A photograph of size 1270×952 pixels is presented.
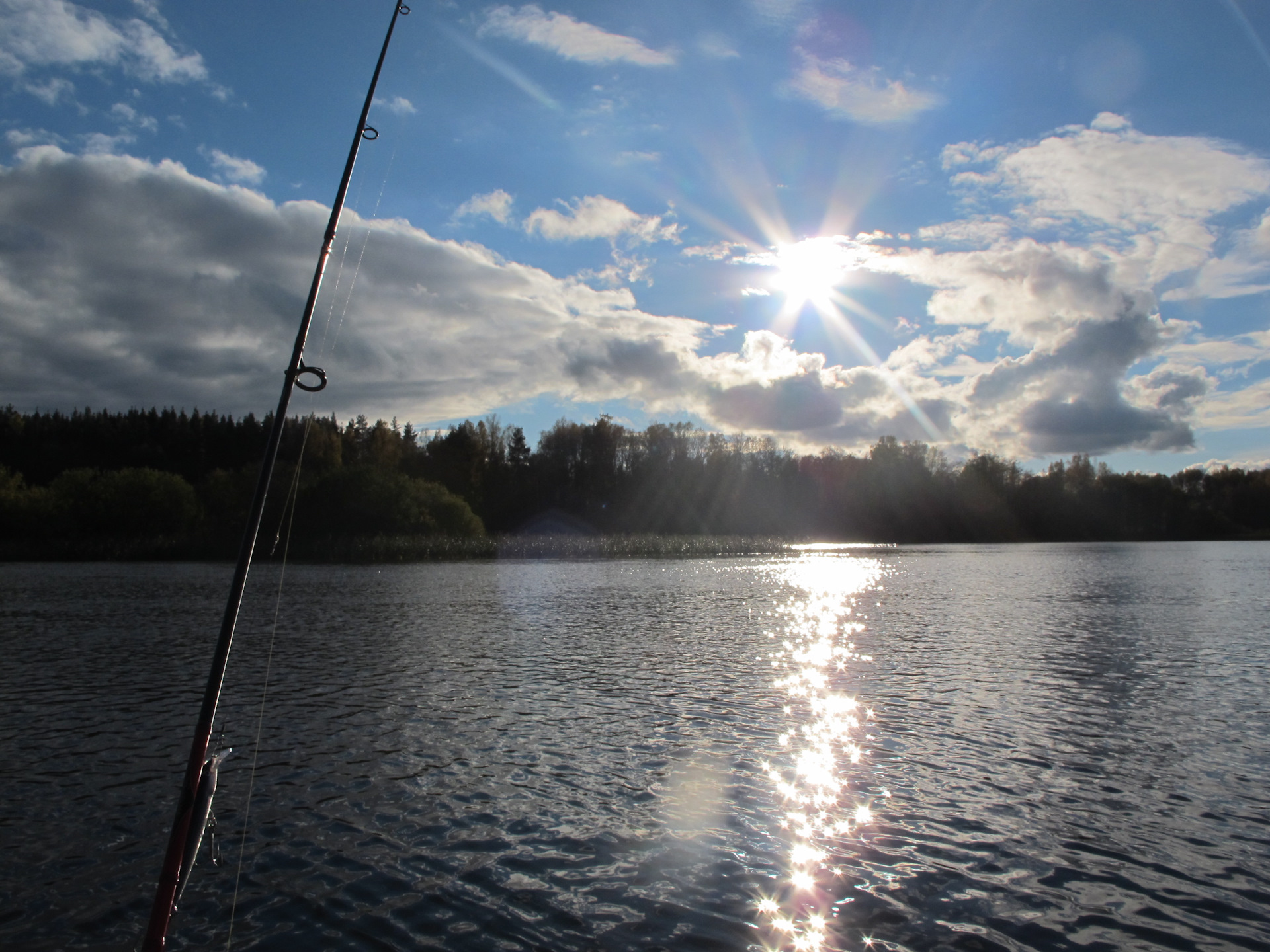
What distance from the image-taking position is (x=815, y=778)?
29.7 feet

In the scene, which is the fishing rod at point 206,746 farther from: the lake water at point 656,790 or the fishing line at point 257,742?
the lake water at point 656,790

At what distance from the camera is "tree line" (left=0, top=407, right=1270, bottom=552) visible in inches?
4783

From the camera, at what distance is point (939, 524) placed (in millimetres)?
134500

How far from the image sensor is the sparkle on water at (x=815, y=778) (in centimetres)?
608

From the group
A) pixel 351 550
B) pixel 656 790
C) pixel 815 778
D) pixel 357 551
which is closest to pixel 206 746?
pixel 656 790

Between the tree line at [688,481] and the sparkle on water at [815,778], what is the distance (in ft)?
313

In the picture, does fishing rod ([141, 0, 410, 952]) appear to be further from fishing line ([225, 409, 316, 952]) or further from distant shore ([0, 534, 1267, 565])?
distant shore ([0, 534, 1267, 565])

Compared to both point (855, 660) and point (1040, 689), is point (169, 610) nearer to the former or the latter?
point (855, 660)

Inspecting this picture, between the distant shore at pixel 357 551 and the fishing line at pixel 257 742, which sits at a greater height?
the fishing line at pixel 257 742

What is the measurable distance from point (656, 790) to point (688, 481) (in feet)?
408

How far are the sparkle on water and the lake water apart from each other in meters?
0.04

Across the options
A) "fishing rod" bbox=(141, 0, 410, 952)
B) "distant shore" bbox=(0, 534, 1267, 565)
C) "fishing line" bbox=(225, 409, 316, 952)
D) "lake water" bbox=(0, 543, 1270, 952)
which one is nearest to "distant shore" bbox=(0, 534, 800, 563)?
"distant shore" bbox=(0, 534, 1267, 565)

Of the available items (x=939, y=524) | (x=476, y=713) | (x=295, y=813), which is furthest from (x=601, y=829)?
(x=939, y=524)

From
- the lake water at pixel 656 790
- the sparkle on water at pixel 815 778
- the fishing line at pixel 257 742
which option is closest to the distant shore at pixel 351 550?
the lake water at pixel 656 790
